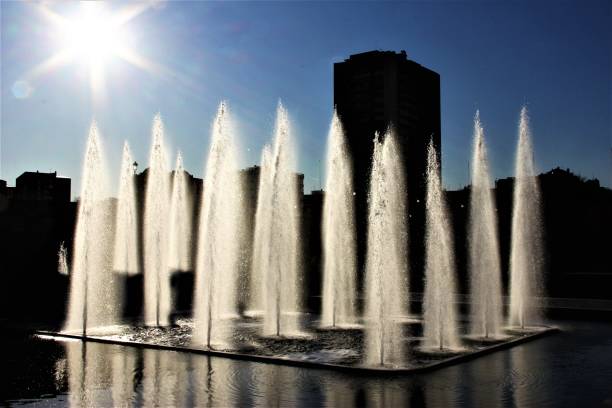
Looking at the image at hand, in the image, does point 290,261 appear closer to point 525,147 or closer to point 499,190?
point 525,147

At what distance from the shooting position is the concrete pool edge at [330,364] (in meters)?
11.8

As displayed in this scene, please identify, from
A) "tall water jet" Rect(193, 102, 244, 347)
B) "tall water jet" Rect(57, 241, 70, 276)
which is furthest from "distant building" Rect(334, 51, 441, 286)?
"tall water jet" Rect(193, 102, 244, 347)

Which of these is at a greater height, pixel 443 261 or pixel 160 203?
pixel 160 203

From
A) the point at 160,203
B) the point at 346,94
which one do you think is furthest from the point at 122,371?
the point at 346,94

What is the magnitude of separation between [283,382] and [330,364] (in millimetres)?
1553

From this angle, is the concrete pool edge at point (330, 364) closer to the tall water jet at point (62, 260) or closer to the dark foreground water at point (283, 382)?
the dark foreground water at point (283, 382)

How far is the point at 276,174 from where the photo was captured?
20688mm

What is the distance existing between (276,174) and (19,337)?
31.3ft

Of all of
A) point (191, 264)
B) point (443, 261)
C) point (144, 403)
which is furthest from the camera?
point (191, 264)

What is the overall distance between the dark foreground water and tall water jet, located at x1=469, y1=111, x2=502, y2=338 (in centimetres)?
344

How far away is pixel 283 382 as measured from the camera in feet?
36.8

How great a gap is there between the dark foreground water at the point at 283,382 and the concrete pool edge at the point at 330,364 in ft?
0.72

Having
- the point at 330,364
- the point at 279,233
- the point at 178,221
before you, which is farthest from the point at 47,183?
the point at 330,364

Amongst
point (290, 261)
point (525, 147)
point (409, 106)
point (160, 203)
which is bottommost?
point (290, 261)
